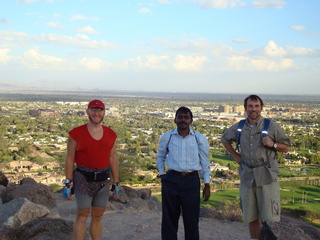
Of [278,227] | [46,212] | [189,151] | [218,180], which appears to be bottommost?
[218,180]

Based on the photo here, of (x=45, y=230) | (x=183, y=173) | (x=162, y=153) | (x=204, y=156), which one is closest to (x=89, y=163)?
(x=162, y=153)

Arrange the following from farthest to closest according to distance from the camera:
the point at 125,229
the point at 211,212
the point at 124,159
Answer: the point at 124,159
the point at 211,212
the point at 125,229

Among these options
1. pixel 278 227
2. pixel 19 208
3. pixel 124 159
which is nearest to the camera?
pixel 278 227

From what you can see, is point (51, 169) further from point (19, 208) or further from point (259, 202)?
point (259, 202)

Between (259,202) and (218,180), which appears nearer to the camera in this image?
(259,202)

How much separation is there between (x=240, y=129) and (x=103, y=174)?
1628 millimetres

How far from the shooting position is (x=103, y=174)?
4.29 meters

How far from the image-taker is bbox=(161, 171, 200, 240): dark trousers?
14.3 ft

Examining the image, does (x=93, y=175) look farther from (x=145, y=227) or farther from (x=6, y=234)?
(x=145, y=227)

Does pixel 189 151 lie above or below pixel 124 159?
above

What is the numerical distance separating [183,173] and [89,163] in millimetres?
1018

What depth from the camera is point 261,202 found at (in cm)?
443

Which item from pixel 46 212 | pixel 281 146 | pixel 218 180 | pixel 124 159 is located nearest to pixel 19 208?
pixel 46 212

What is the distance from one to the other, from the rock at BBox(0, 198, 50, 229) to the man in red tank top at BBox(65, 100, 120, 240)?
1619 millimetres
